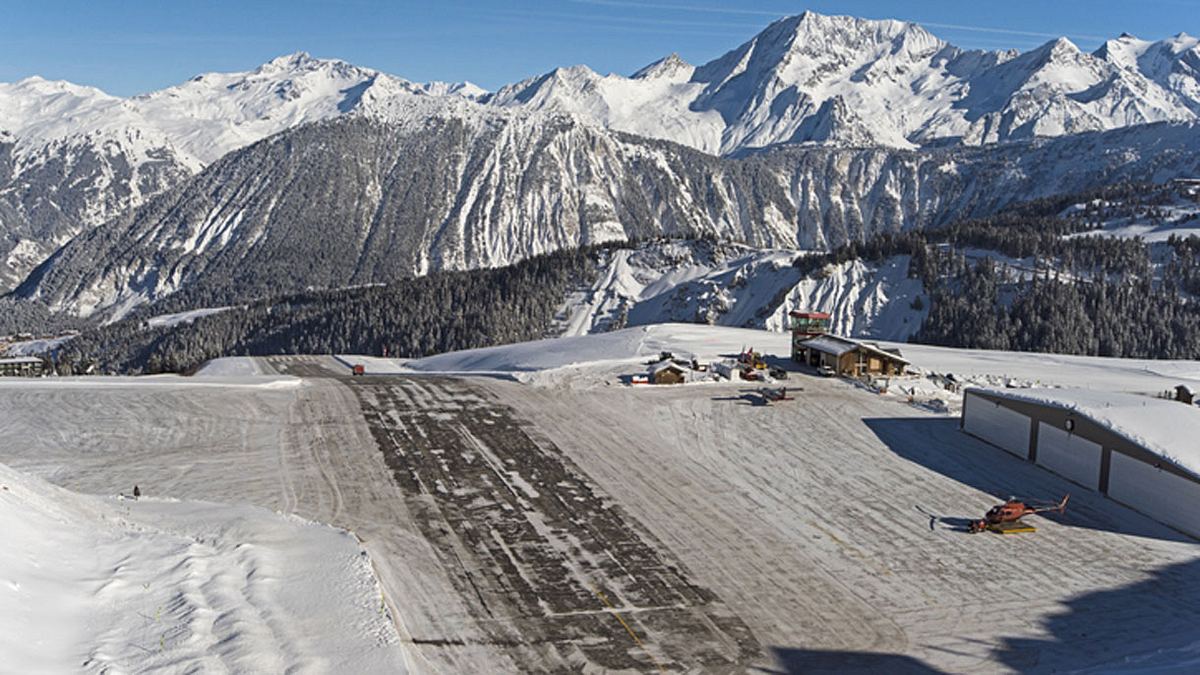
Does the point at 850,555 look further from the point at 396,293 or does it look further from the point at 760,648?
the point at 396,293

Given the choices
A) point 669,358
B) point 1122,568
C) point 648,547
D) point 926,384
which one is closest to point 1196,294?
point 926,384

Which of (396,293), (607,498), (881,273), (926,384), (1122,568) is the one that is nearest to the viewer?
(1122,568)

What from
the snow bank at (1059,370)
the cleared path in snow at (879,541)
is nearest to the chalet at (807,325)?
the snow bank at (1059,370)

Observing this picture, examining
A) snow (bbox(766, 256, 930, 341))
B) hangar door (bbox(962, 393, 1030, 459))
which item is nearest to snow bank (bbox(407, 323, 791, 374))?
hangar door (bbox(962, 393, 1030, 459))

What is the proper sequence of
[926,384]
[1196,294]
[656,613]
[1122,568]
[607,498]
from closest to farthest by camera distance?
1. [656,613]
2. [1122,568]
3. [607,498]
4. [926,384]
5. [1196,294]

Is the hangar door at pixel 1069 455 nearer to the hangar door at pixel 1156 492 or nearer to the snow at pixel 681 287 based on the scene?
the hangar door at pixel 1156 492

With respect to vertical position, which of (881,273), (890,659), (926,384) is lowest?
(890,659)

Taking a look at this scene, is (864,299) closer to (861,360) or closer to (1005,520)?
(861,360)
